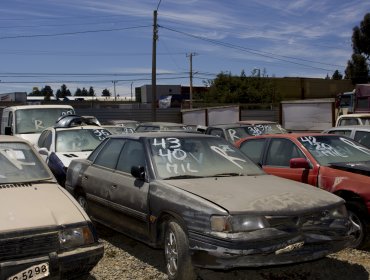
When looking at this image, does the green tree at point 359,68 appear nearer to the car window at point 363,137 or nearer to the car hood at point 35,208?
the car window at point 363,137

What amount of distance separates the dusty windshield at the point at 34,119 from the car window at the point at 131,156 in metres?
7.77

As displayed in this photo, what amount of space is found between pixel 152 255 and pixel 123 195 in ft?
2.69

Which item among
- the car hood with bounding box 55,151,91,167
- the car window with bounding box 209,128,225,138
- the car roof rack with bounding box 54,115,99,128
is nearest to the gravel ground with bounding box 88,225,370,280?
the car hood with bounding box 55,151,91,167

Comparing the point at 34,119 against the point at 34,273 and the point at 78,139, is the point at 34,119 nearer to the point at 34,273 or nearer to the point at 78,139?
the point at 78,139

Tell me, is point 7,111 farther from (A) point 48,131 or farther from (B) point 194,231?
(B) point 194,231

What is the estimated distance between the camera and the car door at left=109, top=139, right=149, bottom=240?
5.04m

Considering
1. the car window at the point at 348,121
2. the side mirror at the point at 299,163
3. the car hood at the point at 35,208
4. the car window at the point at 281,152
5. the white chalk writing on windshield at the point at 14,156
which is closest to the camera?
the car hood at the point at 35,208

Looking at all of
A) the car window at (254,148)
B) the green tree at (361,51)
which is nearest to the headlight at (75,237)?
the car window at (254,148)

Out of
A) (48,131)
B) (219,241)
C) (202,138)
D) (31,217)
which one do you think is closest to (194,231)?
(219,241)

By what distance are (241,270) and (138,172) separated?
1467 mm

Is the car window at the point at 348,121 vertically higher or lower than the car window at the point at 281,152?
higher

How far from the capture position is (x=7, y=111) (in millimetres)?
14055

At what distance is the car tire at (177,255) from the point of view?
429cm

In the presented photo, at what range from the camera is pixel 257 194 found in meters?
4.49
